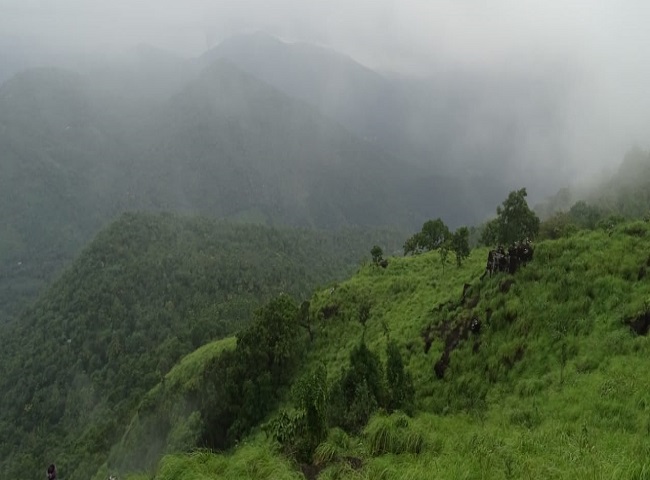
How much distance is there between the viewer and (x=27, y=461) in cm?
12512

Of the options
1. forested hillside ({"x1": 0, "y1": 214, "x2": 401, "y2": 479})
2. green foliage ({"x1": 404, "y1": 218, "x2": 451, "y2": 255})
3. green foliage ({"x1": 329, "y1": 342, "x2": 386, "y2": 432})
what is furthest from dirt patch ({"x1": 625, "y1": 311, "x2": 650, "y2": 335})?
forested hillside ({"x1": 0, "y1": 214, "x2": 401, "y2": 479})

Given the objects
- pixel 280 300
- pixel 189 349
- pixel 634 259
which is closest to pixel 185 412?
pixel 280 300

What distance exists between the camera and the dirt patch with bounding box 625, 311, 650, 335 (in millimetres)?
19922

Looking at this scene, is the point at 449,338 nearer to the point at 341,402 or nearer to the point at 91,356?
the point at 341,402

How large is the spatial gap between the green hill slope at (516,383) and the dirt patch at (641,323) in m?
0.05

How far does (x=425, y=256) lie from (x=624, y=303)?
1339 inches

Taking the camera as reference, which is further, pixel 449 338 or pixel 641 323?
pixel 449 338

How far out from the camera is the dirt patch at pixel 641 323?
65.4 feet

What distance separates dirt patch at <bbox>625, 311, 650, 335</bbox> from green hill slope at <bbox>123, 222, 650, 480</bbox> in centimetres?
5

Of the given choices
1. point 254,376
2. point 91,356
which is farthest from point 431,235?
point 91,356

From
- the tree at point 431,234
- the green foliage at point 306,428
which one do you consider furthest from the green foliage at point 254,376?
the green foliage at point 306,428

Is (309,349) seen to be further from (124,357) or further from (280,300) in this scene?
Result: (124,357)

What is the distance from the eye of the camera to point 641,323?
2017 centimetres

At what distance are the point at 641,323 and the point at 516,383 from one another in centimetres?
545
